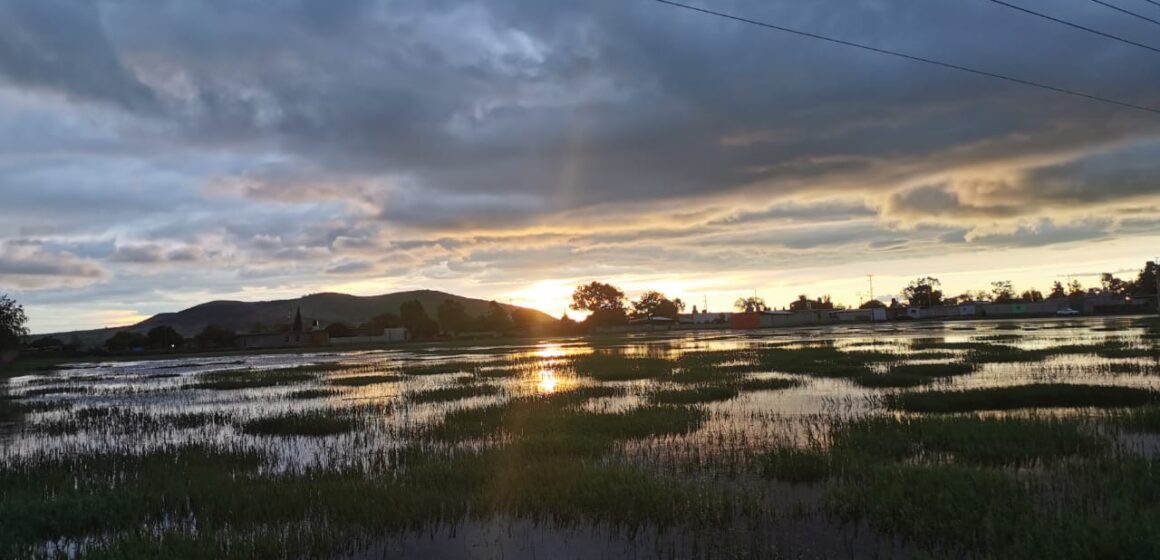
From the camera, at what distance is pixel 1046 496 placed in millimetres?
8648

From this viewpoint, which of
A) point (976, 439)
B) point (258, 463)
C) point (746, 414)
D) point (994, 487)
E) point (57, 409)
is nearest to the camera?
point (994, 487)

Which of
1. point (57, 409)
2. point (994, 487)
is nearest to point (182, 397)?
point (57, 409)

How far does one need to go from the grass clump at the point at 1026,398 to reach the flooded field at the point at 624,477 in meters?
0.09

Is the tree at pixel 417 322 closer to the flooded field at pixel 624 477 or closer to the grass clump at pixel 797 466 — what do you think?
the flooded field at pixel 624 477

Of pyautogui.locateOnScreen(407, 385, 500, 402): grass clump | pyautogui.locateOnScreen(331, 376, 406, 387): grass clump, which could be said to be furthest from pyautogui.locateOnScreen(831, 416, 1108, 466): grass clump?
pyautogui.locateOnScreen(331, 376, 406, 387): grass clump

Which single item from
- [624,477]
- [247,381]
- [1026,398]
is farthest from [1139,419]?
[247,381]

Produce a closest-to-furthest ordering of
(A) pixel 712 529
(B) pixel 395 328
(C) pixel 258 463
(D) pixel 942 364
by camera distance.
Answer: (A) pixel 712 529, (C) pixel 258 463, (D) pixel 942 364, (B) pixel 395 328

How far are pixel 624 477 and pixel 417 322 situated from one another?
13729cm

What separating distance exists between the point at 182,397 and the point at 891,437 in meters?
28.7

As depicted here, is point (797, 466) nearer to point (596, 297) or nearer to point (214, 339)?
point (214, 339)

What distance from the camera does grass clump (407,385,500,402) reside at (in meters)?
24.2

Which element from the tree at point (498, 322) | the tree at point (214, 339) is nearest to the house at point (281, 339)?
the tree at point (214, 339)

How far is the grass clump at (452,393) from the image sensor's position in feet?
79.4

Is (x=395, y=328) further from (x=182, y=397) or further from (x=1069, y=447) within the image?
(x=1069, y=447)
